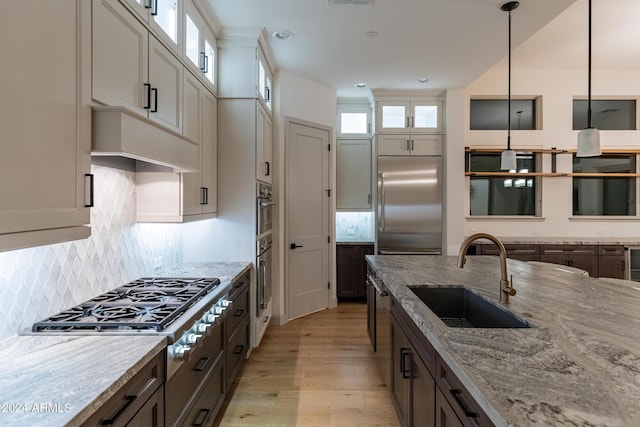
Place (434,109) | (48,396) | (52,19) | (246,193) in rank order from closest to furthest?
(48,396), (52,19), (246,193), (434,109)

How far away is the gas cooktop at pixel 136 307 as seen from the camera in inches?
54.7

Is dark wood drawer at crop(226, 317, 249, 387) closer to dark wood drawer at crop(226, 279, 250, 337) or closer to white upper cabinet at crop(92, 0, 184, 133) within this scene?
dark wood drawer at crop(226, 279, 250, 337)

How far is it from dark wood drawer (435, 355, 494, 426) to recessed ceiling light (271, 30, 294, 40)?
3.03m

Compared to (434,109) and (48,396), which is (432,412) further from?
(434,109)

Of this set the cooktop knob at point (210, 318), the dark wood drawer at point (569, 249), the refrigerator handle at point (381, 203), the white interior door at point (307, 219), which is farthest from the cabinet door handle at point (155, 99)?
the dark wood drawer at point (569, 249)

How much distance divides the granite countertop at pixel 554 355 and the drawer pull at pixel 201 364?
44.3 inches

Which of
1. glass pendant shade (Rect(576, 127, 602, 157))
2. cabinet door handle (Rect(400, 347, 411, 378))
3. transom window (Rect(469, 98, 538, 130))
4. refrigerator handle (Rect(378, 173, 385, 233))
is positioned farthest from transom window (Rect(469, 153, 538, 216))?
cabinet door handle (Rect(400, 347, 411, 378))

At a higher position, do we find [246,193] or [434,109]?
[434,109]

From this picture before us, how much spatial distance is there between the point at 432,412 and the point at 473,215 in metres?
4.20

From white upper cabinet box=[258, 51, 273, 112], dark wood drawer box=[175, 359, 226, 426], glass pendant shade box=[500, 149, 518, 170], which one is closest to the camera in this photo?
dark wood drawer box=[175, 359, 226, 426]

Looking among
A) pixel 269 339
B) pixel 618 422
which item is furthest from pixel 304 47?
pixel 618 422

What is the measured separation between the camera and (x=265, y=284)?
3.46 meters

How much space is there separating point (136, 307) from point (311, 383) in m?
1.64

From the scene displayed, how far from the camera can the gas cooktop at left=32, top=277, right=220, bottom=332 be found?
1389mm
